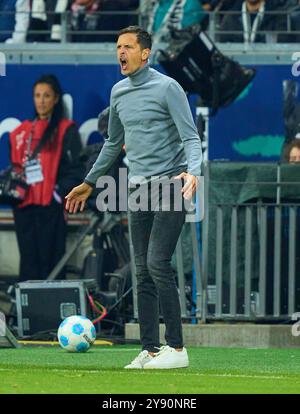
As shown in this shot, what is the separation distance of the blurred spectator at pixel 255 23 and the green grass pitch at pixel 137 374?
5.12 meters

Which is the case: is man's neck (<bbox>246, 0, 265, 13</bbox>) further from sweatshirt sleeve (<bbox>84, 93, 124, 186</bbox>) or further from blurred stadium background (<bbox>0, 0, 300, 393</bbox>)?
sweatshirt sleeve (<bbox>84, 93, 124, 186</bbox>)

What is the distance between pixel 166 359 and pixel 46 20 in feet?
28.0

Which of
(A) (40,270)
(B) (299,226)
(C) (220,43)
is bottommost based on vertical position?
(A) (40,270)

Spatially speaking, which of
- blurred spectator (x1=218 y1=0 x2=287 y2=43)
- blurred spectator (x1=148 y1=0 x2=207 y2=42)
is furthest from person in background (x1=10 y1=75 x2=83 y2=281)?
blurred spectator (x1=218 y1=0 x2=287 y2=43)

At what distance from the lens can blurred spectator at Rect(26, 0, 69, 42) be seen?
1644 centimetres

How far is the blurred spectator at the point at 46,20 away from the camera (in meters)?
16.4

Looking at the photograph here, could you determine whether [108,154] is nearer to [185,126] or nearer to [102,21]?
[185,126]

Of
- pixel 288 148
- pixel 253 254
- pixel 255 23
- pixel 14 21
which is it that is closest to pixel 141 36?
pixel 253 254

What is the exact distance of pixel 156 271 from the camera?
894 centimetres

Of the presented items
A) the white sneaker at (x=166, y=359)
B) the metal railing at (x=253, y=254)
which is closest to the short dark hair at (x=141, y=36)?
the white sneaker at (x=166, y=359)
